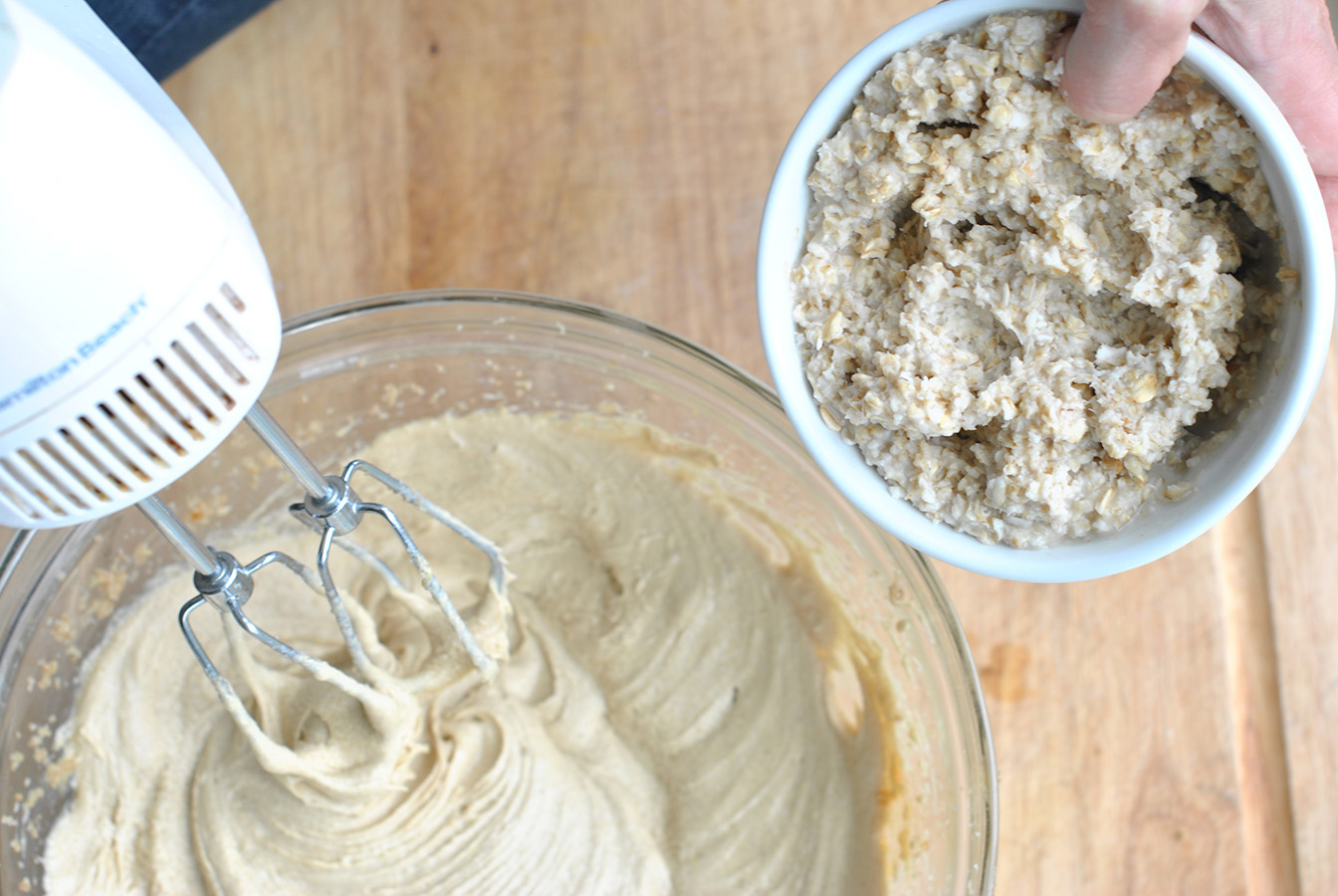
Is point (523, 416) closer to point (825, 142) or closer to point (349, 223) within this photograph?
point (349, 223)

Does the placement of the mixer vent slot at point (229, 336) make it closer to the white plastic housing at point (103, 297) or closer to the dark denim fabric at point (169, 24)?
the white plastic housing at point (103, 297)

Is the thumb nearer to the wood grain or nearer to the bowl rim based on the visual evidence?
the bowl rim

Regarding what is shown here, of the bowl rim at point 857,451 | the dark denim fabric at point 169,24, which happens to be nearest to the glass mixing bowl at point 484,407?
the bowl rim at point 857,451

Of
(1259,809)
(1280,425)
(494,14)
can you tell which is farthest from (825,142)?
(1259,809)

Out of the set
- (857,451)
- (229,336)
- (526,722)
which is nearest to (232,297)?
(229,336)

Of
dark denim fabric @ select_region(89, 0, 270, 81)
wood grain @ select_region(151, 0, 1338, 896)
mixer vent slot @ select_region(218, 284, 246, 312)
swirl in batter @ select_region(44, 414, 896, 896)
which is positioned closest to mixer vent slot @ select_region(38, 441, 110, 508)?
mixer vent slot @ select_region(218, 284, 246, 312)

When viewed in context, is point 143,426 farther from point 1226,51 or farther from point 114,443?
point 1226,51

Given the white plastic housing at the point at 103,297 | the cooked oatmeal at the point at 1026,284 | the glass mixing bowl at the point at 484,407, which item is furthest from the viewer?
the glass mixing bowl at the point at 484,407
